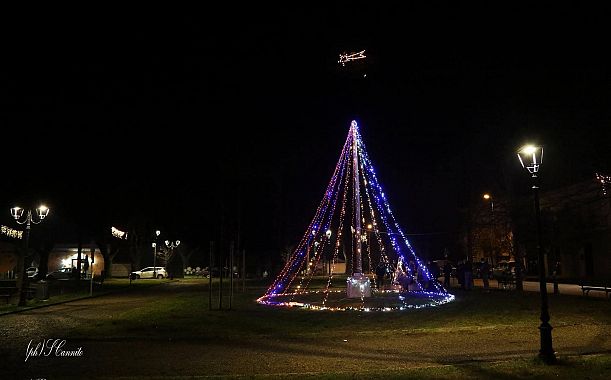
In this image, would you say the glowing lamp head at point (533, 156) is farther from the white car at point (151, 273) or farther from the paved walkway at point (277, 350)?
the white car at point (151, 273)

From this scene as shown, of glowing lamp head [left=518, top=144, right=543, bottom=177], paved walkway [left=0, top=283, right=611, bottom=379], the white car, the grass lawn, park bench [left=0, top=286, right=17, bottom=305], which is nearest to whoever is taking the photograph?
the grass lawn

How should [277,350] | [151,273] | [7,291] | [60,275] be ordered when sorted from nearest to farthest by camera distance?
[277,350] < [7,291] < [60,275] < [151,273]

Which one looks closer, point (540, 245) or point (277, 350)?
point (540, 245)

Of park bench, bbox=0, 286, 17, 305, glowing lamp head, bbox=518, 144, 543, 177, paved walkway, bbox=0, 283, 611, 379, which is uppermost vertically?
glowing lamp head, bbox=518, 144, 543, 177

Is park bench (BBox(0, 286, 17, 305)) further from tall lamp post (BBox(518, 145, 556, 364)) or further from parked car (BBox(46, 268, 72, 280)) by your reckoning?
parked car (BBox(46, 268, 72, 280))

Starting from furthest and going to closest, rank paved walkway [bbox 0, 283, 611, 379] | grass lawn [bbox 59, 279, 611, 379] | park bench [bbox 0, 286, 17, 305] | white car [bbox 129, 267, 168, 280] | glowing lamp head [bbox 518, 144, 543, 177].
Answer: white car [bbox 129, 267, 168, 280] → park bench [bbox 0, 286, 17, 305] → glowing lamp head [bbox 518, 144, 543, 177] → paved walkway [bbox 0, 283, 611, 379] → grass lawn [bbox 59, 279, 611, 379]

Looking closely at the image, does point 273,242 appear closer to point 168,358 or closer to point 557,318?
point 557,318

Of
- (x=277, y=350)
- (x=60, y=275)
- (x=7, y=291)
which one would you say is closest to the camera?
(x=277, y=350)

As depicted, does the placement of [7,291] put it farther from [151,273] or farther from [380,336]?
[151,273]

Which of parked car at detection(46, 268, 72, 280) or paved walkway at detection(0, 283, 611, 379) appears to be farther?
parked car at detection(46, 268, 72, 280)

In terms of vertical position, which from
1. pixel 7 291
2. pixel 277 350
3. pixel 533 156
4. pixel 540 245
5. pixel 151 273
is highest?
pixel 533 156

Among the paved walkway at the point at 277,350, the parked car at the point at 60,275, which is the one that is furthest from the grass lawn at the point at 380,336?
the parked car at the point at 60,275

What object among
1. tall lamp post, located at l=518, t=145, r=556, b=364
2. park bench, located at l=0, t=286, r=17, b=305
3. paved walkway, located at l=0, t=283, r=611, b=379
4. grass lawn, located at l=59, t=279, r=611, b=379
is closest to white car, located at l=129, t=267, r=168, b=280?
park bench, located at l=0, t=286, r=17, b=305

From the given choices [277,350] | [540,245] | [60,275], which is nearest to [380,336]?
[277,350]
